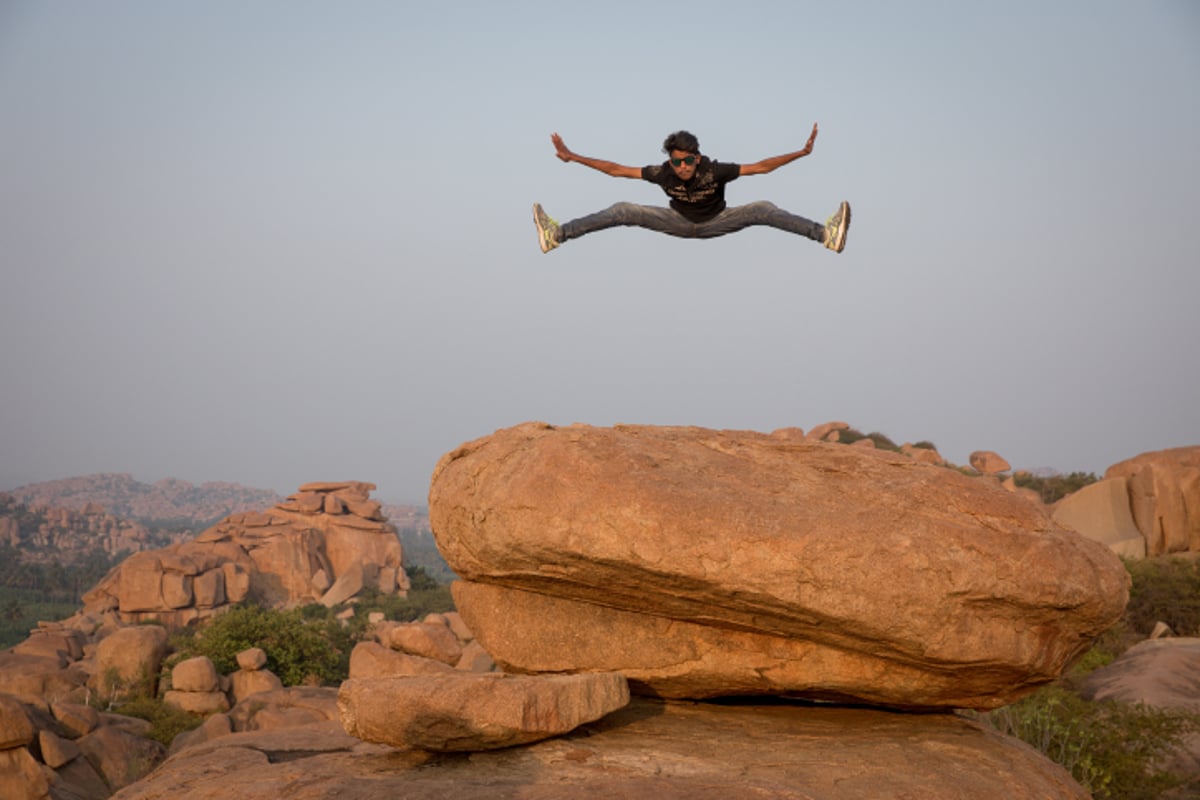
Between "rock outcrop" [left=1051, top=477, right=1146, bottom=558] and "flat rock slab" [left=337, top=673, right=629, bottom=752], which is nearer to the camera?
"flat rock slab" [left=337, top=673, right=629, bottom=752]

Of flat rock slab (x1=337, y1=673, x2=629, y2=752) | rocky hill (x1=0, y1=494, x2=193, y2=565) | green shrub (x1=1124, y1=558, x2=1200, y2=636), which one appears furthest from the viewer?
rocky hill (x1=0, y1=494, x2=193, y2=565)

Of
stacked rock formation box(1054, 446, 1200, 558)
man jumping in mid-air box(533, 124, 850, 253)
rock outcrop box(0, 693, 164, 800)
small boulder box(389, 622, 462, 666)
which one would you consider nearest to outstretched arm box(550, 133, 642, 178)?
man jumping in mid-air box(533, 124, 850, 253)

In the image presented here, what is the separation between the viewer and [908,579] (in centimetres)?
815

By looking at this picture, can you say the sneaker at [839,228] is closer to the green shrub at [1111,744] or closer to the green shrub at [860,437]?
the green shrub at [1111,744]

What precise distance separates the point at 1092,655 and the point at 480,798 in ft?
92.7

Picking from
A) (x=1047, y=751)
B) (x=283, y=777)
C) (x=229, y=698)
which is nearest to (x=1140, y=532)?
(x=1047, y=751)

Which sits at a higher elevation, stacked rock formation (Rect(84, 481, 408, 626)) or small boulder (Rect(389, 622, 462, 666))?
small boulder (Rect(389, 622, 462, 666))

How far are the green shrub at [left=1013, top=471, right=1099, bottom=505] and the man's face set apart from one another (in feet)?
162

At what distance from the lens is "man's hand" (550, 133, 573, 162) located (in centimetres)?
1030

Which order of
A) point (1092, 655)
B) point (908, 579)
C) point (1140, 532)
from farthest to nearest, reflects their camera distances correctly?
point (1140, 532) → point (1092, 655) → point (908, 579)

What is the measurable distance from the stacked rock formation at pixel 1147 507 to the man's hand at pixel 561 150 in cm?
3925

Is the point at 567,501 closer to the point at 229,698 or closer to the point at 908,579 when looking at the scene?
the point at 908,579

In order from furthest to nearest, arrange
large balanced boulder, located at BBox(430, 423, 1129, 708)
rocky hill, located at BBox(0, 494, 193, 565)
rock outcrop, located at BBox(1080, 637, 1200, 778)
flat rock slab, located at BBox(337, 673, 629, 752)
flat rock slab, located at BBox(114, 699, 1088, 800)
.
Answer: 1. rocky hill, located at BBox(0, 494, 193, 565)
2. rock outcrop, located at BBox(1080, 637, 1200, 778)
3. large balanced boulder, located at BBox(430, 423, 1129, 708)
4. flat rock slab, located at BBox(337, 673, 629, 752)
5. flat rock slab, located at BBox(114, 699, 1088, 800)

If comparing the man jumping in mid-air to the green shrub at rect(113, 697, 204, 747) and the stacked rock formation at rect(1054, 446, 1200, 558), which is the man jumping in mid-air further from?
the stacked rock formation at rect(1054, 446, 1200, 558)
